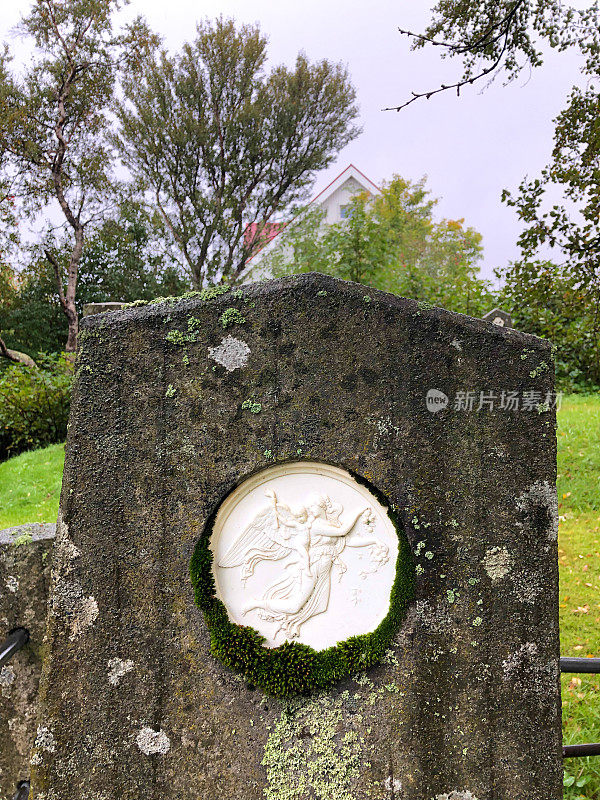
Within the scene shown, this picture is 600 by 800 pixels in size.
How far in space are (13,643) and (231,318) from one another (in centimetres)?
119

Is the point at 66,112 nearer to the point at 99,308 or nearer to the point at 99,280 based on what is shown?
the point at 99,280

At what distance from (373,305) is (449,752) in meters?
1.19

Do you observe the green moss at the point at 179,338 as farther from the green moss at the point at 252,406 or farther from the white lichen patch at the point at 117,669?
the white lichen patch at the point at 117,669

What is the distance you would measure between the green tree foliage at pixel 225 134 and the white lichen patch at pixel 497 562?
487 inches

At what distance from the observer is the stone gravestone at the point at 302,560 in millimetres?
1386

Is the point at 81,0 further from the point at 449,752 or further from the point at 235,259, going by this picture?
the point at 449,752

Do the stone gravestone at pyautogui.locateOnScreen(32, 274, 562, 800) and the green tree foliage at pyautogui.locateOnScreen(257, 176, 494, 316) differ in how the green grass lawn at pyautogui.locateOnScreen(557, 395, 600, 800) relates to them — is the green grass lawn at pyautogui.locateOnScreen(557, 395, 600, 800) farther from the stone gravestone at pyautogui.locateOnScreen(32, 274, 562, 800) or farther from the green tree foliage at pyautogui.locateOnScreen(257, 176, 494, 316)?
the green tree foliage at pyautogui.locateOnScreen(257, 176, 494, 316)

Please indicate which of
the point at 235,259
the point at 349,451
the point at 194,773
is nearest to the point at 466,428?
the point at 349,451

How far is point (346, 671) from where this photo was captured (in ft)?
4.55

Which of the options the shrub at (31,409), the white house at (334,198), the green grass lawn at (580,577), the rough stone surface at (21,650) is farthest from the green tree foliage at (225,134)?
the rough stone surface at (21,650)

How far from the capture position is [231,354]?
1.40 m

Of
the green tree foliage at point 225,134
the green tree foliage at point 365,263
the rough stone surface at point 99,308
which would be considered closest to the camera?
the rough stone surface at point 99,308

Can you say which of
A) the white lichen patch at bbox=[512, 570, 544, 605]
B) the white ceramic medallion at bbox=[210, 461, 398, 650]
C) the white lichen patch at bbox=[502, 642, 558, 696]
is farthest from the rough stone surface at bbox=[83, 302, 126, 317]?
the white lichen patch at bbox=[502, 642, 558, 696]

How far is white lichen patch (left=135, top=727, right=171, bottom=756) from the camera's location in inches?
54.5
